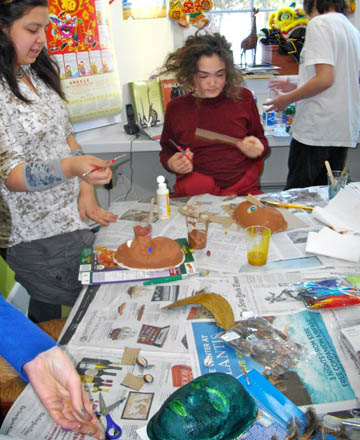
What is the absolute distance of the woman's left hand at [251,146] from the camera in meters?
1.93

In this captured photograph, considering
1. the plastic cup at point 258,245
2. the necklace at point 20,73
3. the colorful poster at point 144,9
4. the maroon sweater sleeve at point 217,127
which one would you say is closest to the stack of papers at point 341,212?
the plastic cup at point 258,245

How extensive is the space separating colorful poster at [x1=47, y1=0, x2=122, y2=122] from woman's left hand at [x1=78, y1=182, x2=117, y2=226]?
1300 mm

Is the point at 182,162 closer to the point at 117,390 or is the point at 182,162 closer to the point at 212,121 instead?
the point at 212,121

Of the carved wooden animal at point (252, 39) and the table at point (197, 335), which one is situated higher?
the carved wooden animal at point (252, 39)

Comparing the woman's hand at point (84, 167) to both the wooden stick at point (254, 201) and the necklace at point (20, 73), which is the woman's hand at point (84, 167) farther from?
the wooden stick at point (254, 201)

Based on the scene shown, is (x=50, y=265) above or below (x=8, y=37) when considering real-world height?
below

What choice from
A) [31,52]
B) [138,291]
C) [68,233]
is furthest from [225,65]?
[138,291]

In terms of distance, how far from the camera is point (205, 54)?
6.44 feet

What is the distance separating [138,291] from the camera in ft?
3.89

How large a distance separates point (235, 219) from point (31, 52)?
3.26 ft

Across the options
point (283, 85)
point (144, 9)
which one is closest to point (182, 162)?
point (283, 85)

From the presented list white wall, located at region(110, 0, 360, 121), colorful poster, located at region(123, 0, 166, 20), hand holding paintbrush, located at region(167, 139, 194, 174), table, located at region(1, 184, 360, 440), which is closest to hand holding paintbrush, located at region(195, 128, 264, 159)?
hand holding paintbrush, located at region(167, 139, 194, 174)

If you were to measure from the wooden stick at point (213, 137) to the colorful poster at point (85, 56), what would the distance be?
1081 millimetres

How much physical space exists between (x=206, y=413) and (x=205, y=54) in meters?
1.75
